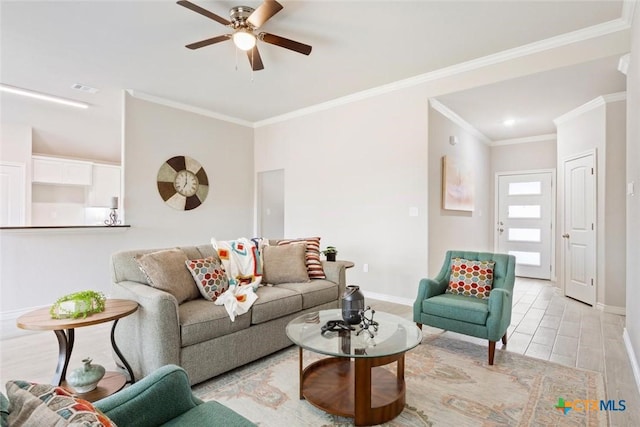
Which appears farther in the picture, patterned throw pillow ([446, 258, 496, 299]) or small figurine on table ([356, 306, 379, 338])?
patterned throw pillow ([446, 258, 496, 299])

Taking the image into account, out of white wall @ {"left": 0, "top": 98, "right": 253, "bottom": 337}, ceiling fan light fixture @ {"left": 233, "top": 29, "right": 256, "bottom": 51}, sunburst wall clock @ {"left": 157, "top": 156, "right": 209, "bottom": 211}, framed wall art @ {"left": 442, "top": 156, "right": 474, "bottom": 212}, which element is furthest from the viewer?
sunburst wall clock @ {"left": 157, "top": 156, "right": 209, "bottom": 211}

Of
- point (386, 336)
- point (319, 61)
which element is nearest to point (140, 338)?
point (386, 336)

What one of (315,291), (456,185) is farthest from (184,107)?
(456,185)

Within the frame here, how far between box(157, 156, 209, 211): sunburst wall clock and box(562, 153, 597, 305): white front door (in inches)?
220

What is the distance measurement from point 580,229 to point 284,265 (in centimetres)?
420

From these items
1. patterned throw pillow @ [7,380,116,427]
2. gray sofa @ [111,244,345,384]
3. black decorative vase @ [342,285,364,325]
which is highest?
patterned throw pillow @ [7,380,116,427]

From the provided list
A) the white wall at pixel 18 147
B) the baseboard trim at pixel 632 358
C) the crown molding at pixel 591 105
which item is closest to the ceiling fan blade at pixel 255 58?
the baseboard trim at pixel 632 358

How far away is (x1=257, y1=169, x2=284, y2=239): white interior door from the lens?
6465 millimetres

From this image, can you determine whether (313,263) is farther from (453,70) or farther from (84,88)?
(84,88)

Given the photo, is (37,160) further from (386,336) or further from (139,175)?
(386,336)

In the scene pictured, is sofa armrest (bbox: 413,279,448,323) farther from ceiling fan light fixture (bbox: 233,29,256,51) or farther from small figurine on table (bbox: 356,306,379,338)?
ceiling fan light fixture (bbox: 233,29,256,51)

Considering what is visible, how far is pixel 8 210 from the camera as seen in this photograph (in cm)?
555

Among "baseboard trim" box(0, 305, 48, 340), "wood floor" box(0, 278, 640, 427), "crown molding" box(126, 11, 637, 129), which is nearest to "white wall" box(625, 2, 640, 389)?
"wood floor" box(0, 278, 640, 427)

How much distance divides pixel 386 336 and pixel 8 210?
22.0 feet
